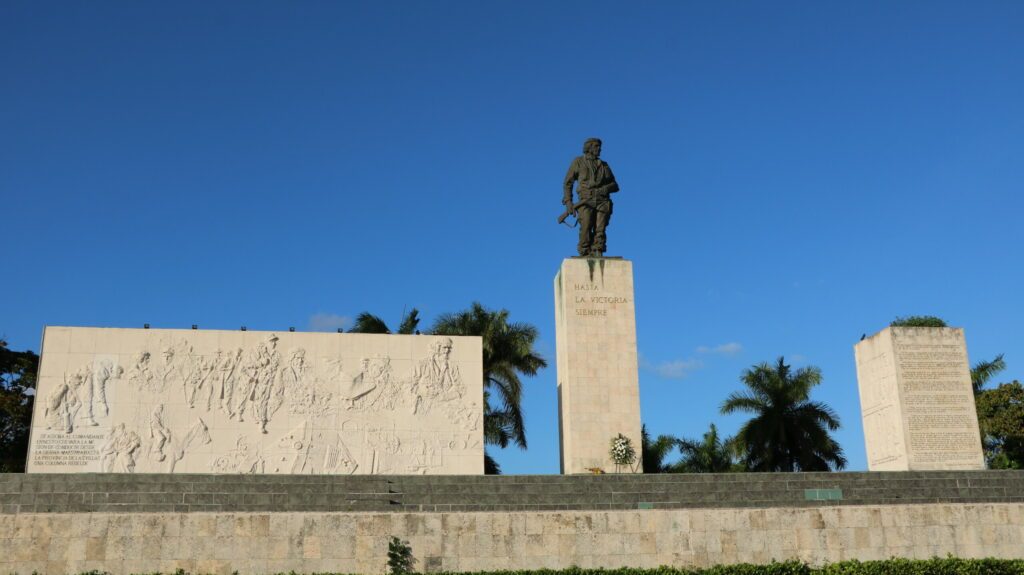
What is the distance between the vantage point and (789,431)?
26.7 m

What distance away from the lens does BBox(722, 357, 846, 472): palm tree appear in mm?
26453

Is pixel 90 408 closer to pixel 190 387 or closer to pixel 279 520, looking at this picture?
pixel 190 387

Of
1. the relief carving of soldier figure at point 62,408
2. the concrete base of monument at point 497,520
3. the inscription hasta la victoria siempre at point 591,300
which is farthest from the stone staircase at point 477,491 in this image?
the inscription hasta la victoria siempre at point 591,300

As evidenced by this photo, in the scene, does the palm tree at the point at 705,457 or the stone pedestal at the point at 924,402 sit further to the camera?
the palm tree at the point at 705,457

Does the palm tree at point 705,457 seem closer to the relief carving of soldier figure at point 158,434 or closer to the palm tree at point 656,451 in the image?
the palm tree at point 656,451

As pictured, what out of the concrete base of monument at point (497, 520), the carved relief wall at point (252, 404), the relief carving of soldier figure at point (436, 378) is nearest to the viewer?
the concrete base of monument at point (497, 520)

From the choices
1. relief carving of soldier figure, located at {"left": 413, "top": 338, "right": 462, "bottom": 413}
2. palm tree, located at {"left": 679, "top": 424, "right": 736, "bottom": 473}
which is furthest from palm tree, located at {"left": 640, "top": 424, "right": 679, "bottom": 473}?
relief carving of soldier figure, located at {"left": 413, "top": 338, "right": 462, "bottom": 413}

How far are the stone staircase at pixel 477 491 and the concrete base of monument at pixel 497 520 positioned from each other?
0.06 feet

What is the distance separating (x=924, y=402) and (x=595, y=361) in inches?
257

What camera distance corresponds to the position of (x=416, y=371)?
1984 cm

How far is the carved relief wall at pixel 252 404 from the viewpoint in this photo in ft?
60.5

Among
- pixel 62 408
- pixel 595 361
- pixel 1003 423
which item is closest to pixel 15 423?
pixel 62 408

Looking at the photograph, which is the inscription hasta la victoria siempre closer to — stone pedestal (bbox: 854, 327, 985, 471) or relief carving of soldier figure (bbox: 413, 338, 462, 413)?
relief carving of soldier figure (bbox: 413, 338, 462, 413)

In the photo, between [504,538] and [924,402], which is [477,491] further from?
[924,402]
